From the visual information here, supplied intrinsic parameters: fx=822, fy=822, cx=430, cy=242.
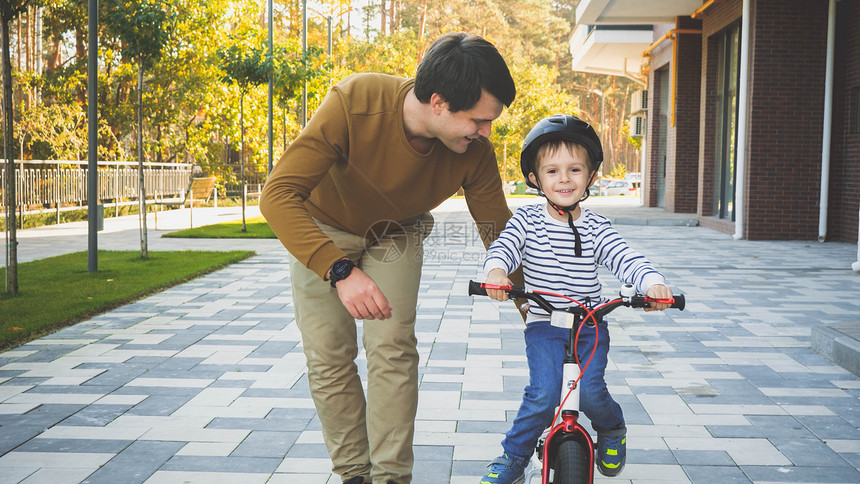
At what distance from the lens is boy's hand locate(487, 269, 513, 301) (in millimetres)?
2707

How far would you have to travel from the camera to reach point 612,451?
3.20 metres

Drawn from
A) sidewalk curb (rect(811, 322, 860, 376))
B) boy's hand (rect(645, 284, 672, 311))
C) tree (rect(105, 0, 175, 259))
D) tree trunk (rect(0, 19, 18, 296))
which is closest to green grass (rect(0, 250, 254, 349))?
tree trunk (rect(0, 19, 18, 296))

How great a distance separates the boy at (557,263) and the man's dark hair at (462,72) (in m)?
0.47

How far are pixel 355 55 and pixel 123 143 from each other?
20209mm

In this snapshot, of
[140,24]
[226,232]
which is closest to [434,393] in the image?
[140,24]

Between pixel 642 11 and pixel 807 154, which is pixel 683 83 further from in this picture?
pixel 807 154

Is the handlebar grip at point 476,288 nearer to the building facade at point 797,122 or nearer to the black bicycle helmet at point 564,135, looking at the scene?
the black bicycle helmet at point 564,135

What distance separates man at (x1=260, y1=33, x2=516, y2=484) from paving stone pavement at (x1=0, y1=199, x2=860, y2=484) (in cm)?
51

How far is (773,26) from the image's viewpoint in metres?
14.1

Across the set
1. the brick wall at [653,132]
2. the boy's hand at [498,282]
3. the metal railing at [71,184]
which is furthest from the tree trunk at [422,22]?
the boy's hand at [498,282]

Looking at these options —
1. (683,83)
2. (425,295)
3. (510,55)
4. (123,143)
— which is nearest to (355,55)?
(510,55)

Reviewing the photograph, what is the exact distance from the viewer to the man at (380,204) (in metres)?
2.65

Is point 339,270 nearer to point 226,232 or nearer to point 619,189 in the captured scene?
point 226,232

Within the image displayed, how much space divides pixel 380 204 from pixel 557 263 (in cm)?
70
